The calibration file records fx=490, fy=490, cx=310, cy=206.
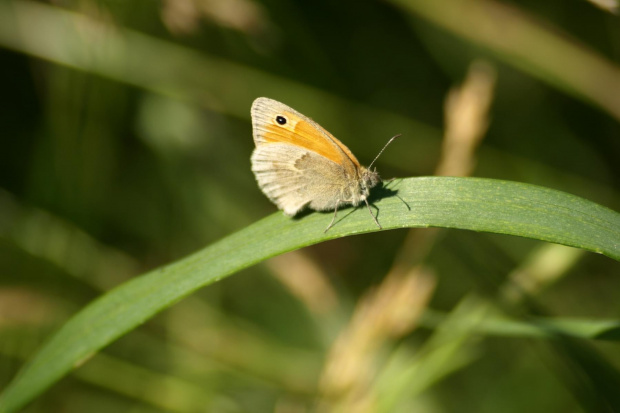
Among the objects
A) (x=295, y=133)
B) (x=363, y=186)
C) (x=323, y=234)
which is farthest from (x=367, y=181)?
(x=323, y=234)

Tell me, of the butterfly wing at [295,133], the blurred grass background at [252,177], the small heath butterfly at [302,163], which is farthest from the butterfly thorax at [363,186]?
the blurred grass background at [252,177]

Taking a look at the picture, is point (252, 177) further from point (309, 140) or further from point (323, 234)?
point (323, 234)

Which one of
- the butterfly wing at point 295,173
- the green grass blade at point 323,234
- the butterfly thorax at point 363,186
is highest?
the butterfly wing at point 295,173

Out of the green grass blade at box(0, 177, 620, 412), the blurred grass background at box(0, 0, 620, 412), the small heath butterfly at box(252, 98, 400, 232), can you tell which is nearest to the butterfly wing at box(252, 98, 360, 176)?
the small heath butterfly at box(252, 98, 400, 232)

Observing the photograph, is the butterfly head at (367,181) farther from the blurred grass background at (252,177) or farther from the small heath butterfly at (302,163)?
the blurred grass background at (252,177)

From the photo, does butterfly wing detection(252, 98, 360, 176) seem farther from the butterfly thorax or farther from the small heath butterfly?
the butterfly thorax

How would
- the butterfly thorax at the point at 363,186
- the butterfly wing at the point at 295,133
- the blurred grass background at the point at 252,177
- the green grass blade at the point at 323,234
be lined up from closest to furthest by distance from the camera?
the green grass blade at the point at 323,234
the butterfly thorax at the point at 363,186
the butterfly wing at the point at 295,133
the blurred grass background at the point at 252,177

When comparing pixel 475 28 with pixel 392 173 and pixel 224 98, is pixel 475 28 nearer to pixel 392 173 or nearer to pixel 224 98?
pixel 392 173

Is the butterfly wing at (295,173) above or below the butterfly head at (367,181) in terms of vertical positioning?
Answer: above
